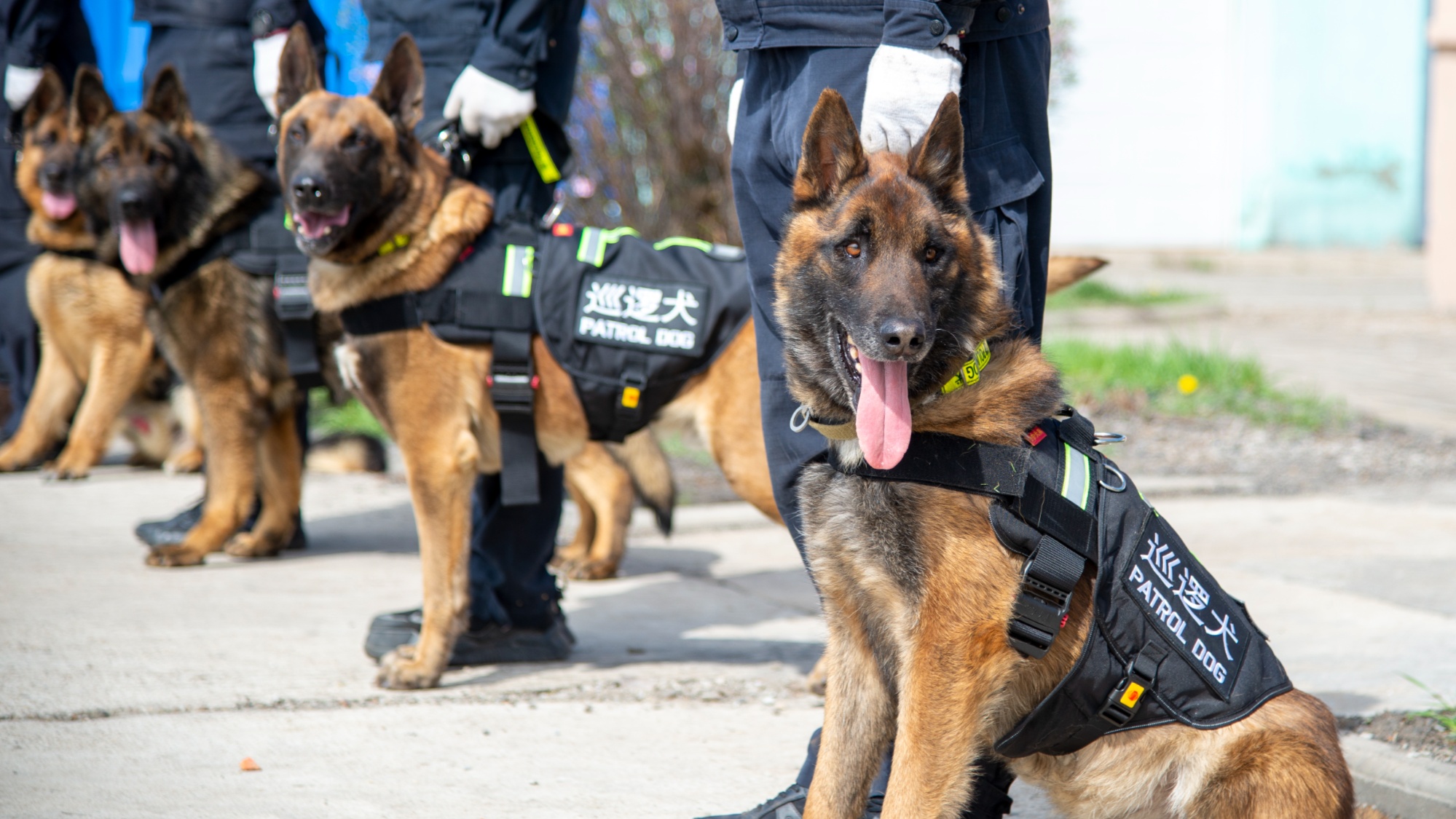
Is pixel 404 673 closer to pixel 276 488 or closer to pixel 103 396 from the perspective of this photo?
pixel 276 488

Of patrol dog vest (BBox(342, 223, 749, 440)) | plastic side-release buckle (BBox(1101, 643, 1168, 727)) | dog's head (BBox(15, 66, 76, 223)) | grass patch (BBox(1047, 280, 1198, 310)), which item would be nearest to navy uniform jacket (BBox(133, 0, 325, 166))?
dog's head (BBox(15, 66, 76, 223))

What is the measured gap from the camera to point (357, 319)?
12.2 feet

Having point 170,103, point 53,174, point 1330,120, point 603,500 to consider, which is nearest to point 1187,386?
point 603,500

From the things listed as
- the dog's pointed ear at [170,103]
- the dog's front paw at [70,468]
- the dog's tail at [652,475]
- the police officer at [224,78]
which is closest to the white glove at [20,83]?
the police officer at [224,78]

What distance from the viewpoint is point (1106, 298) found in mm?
12195

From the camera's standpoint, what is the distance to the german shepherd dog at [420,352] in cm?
365

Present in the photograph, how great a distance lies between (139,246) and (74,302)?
174 cm

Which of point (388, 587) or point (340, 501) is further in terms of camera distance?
point (340, 501)

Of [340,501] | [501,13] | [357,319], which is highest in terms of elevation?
[501,13]

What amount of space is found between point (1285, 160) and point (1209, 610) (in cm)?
1703

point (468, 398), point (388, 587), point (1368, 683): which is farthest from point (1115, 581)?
point (388, 587)

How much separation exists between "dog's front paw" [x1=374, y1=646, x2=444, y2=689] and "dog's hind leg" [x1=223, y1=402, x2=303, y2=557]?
1.80m

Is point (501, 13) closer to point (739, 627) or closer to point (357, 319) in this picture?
point (357, 319)

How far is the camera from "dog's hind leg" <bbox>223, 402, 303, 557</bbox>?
16.9 ft
